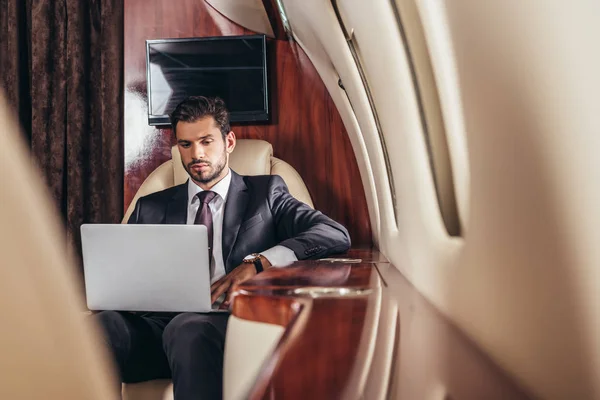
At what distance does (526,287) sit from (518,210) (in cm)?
7

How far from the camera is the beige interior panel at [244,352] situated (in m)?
1.14

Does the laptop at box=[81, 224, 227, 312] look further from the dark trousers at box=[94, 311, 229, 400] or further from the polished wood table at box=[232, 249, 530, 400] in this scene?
the polished wood table at box=[232, 249, 530, 400]

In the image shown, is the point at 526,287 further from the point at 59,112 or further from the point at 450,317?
the point at 59,112

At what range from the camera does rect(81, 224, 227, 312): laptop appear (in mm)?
1860

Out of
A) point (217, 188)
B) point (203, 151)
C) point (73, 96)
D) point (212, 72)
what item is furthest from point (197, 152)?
point (73, 96)

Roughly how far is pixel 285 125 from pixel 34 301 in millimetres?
3107

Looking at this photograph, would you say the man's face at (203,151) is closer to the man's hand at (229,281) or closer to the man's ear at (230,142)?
the man's ear at (230,142)

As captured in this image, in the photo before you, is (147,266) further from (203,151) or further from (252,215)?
(203,151)

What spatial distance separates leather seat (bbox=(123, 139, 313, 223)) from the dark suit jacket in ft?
0.45

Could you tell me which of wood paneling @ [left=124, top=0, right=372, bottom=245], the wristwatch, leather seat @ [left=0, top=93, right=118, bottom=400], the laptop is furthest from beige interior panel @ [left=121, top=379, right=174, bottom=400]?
leather seat @ [left=0, top=93, right=118, bottom=400]

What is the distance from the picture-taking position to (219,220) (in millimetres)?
2588

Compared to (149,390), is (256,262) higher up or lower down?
higher up

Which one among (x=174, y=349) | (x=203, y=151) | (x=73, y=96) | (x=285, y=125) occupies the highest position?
(x=73, y=96)

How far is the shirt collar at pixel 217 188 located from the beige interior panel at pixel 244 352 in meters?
0.97
